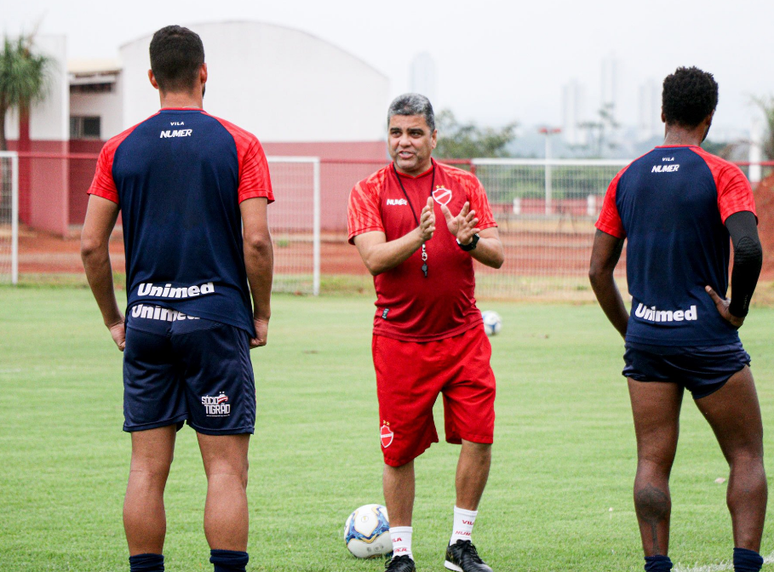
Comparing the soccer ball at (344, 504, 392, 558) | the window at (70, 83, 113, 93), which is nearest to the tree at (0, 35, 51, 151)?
the window at (70, 83, 113, 93)

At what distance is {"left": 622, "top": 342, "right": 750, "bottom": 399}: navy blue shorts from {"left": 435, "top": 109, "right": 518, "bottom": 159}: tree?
146 feet

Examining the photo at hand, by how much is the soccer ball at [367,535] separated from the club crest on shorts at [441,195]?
1.66 m

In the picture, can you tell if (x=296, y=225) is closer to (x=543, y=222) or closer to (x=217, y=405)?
(x=543, y=222)

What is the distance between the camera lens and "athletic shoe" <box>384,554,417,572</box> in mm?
4758

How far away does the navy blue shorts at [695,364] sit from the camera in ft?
13.4

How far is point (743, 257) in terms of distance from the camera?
4059 mm

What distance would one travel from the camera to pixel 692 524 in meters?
5.51

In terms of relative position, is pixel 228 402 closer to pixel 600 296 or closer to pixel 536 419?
pixel 600 296

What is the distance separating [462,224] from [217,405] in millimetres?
1471

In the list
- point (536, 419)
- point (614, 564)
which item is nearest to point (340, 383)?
point (536, 419)

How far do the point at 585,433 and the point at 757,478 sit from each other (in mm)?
3777

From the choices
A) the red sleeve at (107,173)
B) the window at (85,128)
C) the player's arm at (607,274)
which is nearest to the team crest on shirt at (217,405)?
the red sleeve at (107,173)

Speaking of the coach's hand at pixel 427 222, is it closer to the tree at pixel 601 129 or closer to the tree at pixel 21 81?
the tree at pixel 21 81

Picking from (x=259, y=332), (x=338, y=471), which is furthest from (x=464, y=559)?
(x=338, y=471)
